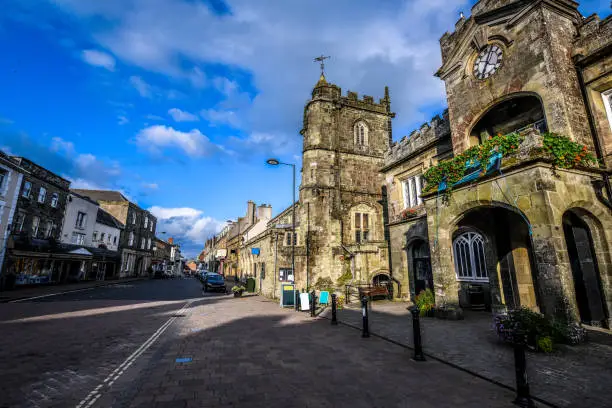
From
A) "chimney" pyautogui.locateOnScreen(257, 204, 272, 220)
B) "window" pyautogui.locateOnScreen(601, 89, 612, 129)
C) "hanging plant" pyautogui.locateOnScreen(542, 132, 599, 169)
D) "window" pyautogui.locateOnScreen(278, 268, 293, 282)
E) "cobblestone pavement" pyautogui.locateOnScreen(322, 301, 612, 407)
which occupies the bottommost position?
"cobblestone pavement" pyautogui.locateOnScreen(322, 301, 612, 407)

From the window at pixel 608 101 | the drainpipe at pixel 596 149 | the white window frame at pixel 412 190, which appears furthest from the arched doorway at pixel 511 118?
the white window frame at pixel 412 190

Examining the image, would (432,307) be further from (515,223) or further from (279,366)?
(279,366)

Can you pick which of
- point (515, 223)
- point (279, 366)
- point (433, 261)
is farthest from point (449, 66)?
point (279, 366)

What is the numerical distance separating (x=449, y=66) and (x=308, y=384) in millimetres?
13730

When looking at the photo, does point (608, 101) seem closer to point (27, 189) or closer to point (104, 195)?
point (27, 189)

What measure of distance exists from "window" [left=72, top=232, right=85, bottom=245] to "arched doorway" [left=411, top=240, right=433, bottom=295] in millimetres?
34413

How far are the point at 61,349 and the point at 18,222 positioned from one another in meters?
23.5

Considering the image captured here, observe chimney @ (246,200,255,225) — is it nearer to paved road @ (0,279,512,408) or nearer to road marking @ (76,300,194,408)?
paved road @ (0,279,512,408)

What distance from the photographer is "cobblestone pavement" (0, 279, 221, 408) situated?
4.59m

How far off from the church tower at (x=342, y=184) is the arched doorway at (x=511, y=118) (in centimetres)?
953

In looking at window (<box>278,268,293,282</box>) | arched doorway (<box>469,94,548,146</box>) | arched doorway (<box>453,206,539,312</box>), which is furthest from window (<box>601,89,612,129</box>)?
window (<box>278,268,293,282</box>)

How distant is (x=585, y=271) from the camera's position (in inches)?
346

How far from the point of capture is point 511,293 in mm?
10461

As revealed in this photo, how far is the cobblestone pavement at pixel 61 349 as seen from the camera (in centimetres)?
459
